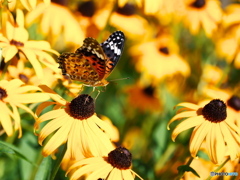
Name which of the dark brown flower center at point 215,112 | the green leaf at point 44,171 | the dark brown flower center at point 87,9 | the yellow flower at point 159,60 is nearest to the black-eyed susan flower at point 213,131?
the dark brown flower center at point 215,112

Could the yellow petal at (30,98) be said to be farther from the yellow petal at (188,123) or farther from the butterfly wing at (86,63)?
the yellow petal at (188,123)

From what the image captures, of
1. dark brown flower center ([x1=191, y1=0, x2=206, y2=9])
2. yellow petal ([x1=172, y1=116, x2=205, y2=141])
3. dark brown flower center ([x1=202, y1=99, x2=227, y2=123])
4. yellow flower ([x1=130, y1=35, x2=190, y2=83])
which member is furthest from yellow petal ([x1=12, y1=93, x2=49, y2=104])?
dark brown flower center ([x1=191, y1=0, x2=206, y2=9])

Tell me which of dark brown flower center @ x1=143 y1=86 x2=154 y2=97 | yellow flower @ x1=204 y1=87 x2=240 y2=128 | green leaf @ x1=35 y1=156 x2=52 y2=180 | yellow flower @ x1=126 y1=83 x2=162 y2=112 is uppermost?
yellow flower @ x1=204 y1=87 x2=240 y2=128

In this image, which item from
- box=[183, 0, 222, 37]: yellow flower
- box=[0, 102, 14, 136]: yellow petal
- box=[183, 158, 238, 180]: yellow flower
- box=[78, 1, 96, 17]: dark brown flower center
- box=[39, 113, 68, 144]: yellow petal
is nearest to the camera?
box=[0, 102, 14, 136]: yellow petal

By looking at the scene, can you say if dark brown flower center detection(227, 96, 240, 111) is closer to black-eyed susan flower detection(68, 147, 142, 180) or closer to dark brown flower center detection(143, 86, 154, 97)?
black-eyed susan flower detection(68, 147, 142, 180)

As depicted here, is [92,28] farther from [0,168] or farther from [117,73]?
[0,168]

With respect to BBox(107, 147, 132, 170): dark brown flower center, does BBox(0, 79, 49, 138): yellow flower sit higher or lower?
higher

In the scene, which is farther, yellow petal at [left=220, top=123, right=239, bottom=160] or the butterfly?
the butterfly

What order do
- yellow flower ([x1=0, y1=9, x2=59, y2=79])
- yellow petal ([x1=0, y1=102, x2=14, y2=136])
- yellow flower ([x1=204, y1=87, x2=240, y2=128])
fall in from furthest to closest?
yellow flower ([x1=204, y1=87, x2=240, y2=128]) → yellow flower ([x1=0, y1=9, x2=59, y2=79]) → yellow petal ([x1=0, y1=102, x2=14, y2=136])
